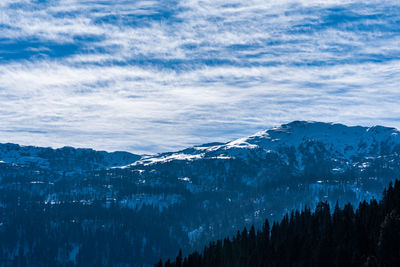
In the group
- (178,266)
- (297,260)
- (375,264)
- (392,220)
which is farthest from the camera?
(178,266)

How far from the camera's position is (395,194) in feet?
540

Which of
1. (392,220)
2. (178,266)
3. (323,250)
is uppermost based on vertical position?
(392,220)

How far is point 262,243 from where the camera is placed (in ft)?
609

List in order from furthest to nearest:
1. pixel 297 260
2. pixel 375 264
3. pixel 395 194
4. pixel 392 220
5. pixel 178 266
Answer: pixel 178 266
pixel 395 194
pixel 297 260
pixel 392 220
pixel 375 264

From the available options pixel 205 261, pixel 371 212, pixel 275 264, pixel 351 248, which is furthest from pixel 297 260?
pixel 205 261

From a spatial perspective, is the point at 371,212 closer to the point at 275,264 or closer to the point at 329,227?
the point at 329,227

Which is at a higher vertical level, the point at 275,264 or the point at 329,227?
the point at 329,227

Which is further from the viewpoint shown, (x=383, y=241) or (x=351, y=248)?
(x=351, y=248)

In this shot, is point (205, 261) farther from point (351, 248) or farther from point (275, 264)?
point (351, 248)

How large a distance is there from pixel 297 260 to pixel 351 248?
20.3 metres

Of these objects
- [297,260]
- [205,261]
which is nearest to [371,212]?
[297,260]

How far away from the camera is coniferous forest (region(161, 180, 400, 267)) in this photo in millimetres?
130000

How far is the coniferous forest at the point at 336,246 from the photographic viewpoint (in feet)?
427

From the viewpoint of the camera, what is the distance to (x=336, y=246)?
143750mm
